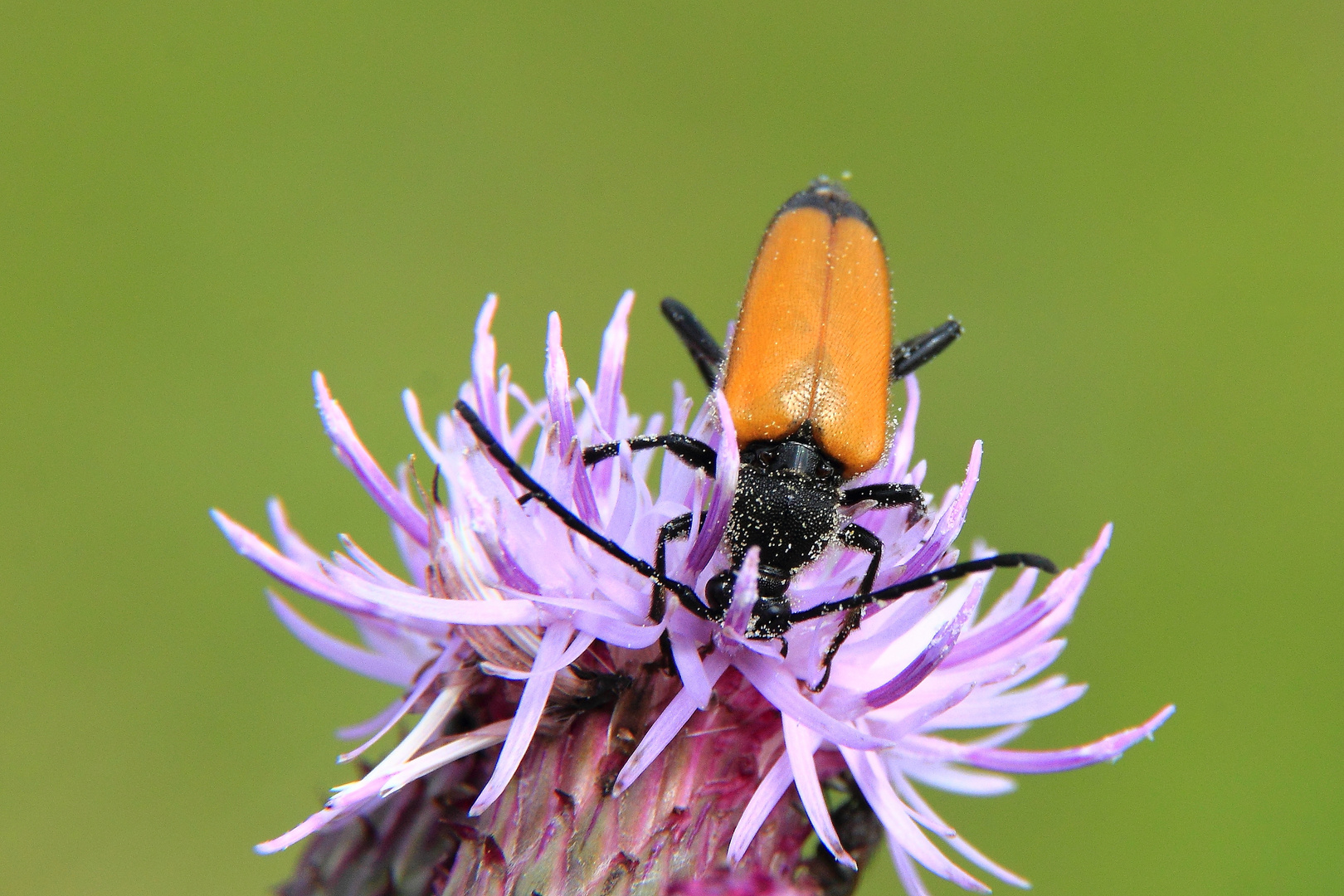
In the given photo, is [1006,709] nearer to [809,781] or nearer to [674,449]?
[809,781]

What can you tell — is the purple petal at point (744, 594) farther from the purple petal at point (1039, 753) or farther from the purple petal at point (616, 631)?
the purple petal at point (1039, 753)

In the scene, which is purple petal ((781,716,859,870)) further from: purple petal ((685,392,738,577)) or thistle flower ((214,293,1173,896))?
purple petal ((685,392,738,577))

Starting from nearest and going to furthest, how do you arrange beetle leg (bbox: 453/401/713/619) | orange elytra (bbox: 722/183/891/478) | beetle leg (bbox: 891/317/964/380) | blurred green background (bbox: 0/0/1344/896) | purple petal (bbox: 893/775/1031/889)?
beetle leg (bbox: 453/401/713/619)
purple petal (bbox: 893/775/1031/889)
orange elytra (bbox: 722/183/891/478)
beetle leg (bbox: 891/317/964/380)
blurred green background (bbox: 0/0/1344/896)

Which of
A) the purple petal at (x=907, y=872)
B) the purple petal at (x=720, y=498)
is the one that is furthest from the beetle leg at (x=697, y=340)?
the purple petal at (x=907, y=872)

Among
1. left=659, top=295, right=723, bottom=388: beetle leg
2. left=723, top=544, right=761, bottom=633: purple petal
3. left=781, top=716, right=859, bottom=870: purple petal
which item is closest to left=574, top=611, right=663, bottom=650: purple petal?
left=723, top=544, right=761, bottom=633: purple petal

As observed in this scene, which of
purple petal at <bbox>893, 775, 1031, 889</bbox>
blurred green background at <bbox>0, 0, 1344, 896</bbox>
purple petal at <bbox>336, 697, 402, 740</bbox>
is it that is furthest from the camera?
blurred green background at <bbox>0, 0, 1344, 896</bbox>

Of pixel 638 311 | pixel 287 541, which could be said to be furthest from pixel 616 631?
pixel 638 311

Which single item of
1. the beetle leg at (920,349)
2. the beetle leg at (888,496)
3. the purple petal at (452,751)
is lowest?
the purple petal at (452,751)
